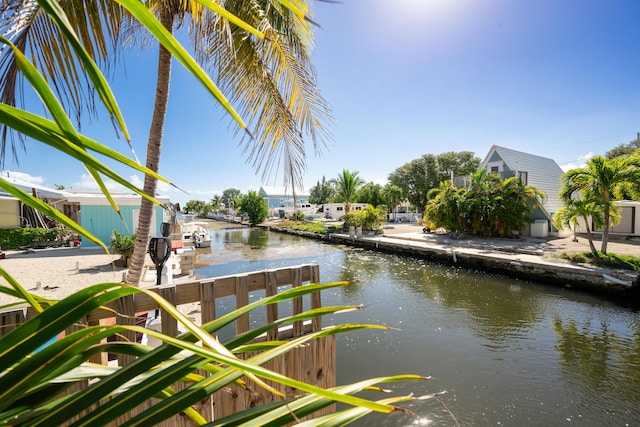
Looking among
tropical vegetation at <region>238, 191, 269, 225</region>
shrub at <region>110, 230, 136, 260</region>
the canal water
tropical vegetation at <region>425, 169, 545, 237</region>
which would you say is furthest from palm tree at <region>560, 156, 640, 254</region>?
tropical vegetation at <region>238, 191, 269, 225</region>

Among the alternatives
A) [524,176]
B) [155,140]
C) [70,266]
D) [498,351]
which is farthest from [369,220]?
[155,140]

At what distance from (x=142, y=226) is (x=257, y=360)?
2.78 meters

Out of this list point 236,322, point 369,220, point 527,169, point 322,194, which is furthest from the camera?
point 322,194

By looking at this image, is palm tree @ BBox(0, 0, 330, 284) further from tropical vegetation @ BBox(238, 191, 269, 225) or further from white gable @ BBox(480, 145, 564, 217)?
tropical vegetation @ BBox(238, 191, 269, 225)

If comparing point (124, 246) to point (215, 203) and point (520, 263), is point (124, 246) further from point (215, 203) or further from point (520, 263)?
point (215, 203)

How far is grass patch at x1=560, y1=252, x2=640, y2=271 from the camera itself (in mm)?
7597

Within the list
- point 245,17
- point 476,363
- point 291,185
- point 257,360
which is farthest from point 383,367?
point 245,17

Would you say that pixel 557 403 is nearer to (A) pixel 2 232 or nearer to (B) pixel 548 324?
(B) pixel 548 324

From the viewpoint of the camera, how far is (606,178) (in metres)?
8.09

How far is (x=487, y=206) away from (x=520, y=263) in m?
5.43

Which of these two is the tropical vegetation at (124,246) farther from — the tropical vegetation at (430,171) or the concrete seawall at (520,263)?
the tropical vegetation at (430,171)

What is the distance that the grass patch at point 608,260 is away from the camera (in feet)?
24.9

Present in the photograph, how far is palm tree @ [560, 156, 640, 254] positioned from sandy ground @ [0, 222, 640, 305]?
7.51 ft

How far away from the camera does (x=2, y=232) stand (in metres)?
10.6
